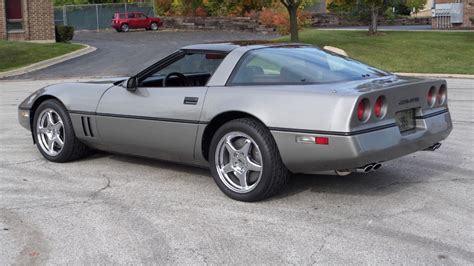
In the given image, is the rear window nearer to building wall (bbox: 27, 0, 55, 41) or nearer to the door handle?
the door handle

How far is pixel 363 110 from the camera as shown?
193 inches

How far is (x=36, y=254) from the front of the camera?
426 centimetres

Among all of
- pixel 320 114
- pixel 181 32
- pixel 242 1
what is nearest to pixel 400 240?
pixel 320 114

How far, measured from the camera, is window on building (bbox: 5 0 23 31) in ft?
99.7

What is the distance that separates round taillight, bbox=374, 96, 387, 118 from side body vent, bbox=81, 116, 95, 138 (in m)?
3.02

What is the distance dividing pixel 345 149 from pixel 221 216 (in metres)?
1.12

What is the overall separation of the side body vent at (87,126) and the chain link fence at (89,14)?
43548mm

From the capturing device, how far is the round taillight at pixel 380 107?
5028 millimetres

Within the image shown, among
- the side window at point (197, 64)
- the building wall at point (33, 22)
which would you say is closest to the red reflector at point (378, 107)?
the side window at point (197, 64)

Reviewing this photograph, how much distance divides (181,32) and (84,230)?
4042 cm

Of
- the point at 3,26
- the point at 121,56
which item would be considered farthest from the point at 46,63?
the point at 3,26

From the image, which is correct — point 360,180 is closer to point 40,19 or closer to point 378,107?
point 378,107

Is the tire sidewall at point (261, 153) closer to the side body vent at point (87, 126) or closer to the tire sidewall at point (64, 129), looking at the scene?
the side body vent at point (87, 126)

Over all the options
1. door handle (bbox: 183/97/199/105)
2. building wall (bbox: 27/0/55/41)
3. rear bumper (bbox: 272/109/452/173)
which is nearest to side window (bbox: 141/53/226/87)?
door handle (bbox: 183/97/199/105)
